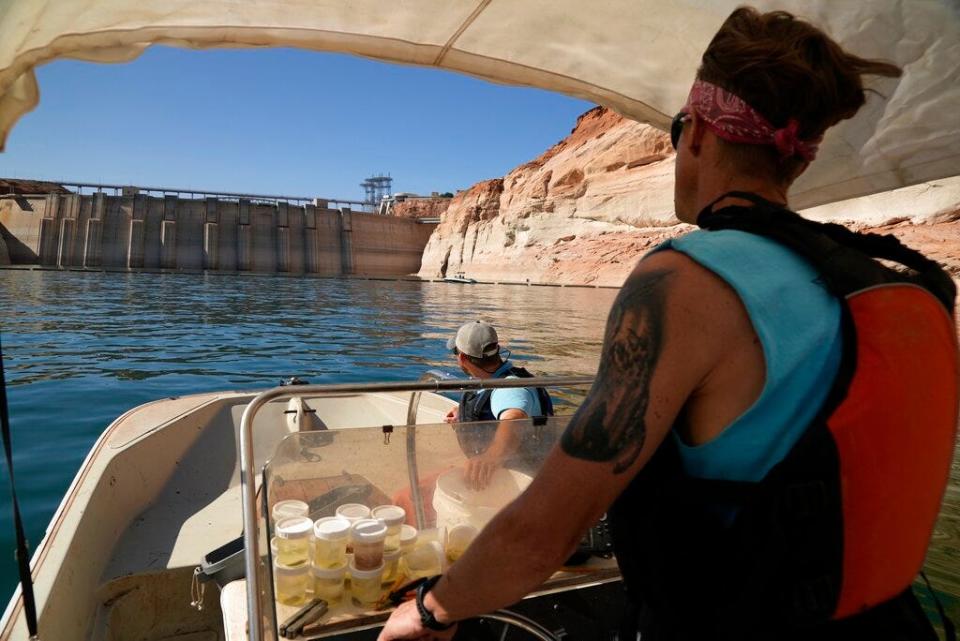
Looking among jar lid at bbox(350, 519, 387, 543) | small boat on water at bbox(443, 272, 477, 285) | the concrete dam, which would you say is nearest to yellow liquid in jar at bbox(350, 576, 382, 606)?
jar lid at bbox(350, 519, 387, 543)

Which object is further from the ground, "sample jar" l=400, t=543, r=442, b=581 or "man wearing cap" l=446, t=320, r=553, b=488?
"man wearing cap" l=446, t=320, r=553, b=488

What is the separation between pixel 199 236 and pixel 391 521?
205 ft

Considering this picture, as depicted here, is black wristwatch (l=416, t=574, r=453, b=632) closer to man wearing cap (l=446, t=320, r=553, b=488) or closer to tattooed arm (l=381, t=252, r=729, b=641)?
tattooed arm (l=381, t=252, r=729, b=641)

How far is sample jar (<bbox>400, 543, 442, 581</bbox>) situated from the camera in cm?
183

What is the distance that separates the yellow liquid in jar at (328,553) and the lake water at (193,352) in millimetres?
2943

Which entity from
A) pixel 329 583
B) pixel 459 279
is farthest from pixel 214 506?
pixel 459 279

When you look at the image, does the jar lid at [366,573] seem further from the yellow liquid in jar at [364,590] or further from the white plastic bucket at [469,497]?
the white plastic bucket at [469,497]

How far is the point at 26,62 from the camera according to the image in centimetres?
156

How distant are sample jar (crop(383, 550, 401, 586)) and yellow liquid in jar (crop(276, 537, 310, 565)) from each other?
233 millimetres

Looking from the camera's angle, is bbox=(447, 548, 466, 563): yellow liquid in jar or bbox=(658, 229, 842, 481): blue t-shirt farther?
bbox=(447, 548, 466, 563): yellow liquid in jar

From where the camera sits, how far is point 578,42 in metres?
2.22

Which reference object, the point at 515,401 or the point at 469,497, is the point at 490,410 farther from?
the point at 469,497

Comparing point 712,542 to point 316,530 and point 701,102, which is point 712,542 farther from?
point 316,530

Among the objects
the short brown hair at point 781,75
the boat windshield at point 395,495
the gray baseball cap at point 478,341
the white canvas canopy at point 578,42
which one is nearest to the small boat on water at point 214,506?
the boat windshield at point 395,495
